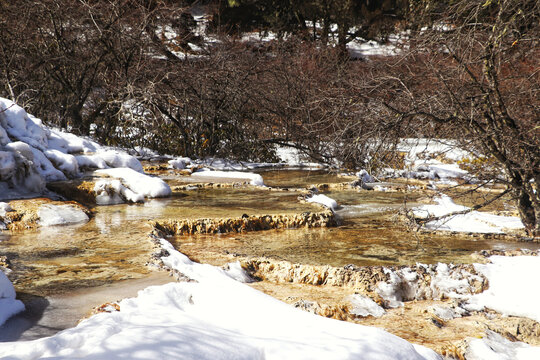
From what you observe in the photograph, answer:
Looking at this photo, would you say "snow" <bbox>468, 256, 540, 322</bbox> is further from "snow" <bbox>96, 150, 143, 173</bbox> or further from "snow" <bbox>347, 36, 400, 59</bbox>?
"snow" <bbox>347, 36, 400, 59</bbox>

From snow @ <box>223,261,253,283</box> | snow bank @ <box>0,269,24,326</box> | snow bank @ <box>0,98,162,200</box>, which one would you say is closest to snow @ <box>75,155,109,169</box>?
snow bank @ <box>0,98,162,200</box>

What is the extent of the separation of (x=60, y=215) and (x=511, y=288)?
4.87m

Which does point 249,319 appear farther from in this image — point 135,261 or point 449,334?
point 135,261

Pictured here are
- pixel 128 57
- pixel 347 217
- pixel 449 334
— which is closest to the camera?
pixel 449 334

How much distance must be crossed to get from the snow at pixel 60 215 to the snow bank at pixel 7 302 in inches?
106

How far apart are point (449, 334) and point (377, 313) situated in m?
0.58

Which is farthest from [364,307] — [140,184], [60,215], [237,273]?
[140,184]

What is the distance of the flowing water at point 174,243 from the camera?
3.74m

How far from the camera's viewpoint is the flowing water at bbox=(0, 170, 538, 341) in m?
3.74

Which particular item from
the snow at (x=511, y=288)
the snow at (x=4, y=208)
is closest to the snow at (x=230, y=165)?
the snow at (x=4, y=208)

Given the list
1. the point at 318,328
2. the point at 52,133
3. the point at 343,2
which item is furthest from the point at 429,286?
the point at 343,2

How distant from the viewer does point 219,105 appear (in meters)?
13.2

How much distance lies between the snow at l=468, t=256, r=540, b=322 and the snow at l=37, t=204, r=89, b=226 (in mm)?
4440

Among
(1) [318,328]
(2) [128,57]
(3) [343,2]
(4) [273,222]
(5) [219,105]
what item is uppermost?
(3) [343,2]
